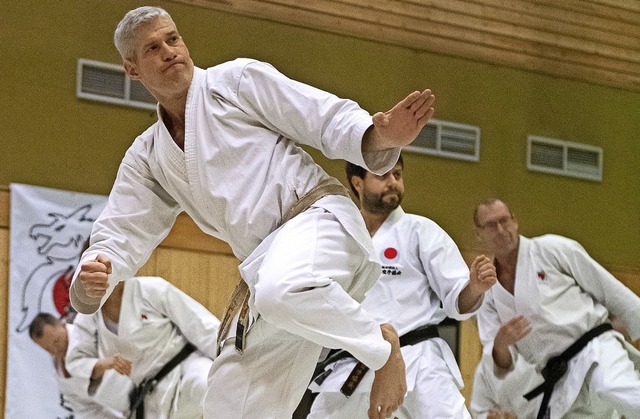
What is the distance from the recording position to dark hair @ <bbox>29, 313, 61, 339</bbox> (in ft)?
22.5

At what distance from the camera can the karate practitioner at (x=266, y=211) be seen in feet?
9.77

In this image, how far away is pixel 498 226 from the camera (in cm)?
566

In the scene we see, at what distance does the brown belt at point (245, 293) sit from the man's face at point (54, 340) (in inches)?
122

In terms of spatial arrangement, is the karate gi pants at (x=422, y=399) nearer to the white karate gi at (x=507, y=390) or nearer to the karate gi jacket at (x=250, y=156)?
the white karate gi at (x=507, y=390)

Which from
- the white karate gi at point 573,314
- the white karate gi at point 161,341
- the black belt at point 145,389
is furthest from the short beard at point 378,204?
the black belt at point 145,389

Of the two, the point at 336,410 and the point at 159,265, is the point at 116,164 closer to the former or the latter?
the point at 159,265

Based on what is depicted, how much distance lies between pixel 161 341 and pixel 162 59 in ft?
9.04

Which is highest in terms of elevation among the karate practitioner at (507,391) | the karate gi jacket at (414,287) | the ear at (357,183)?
the ear at (357,183)

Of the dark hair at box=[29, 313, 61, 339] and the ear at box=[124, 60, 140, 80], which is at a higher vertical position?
the ear at box=[124, 60, 140, 80]

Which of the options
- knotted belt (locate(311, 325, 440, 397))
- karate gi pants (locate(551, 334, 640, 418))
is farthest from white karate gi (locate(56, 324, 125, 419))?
karate gi pants (locate(551, 334, 640, 418))

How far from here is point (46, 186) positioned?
7398mm

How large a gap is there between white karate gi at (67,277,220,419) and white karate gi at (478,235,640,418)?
1.61 meters

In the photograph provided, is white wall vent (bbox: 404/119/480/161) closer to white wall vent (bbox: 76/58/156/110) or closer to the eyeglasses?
white wall vent (bbox: 76/58/156/110)

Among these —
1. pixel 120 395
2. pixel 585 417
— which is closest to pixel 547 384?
pixel 585 417
